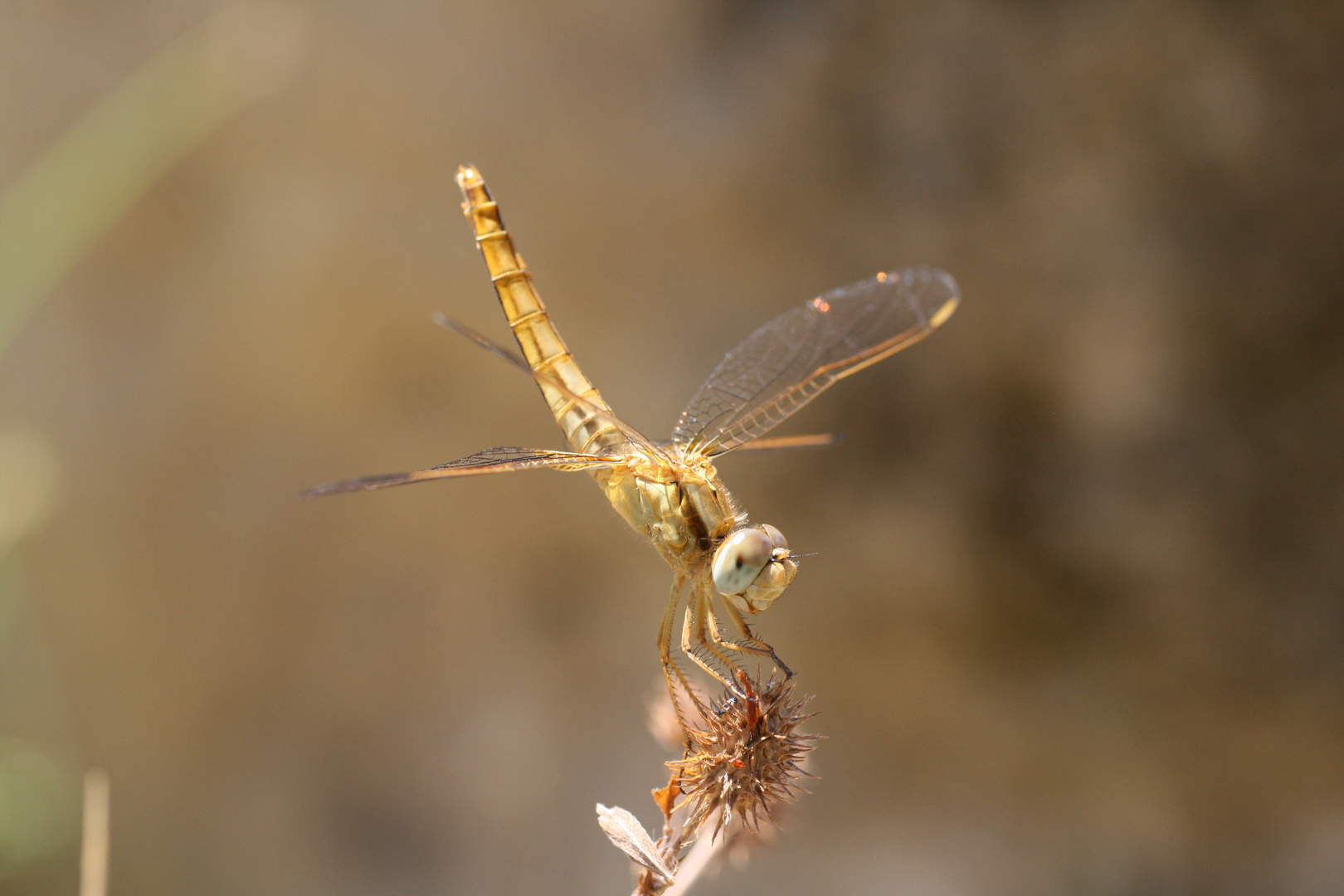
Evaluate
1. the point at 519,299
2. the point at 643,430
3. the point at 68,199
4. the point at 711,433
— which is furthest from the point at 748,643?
the point at 68,199

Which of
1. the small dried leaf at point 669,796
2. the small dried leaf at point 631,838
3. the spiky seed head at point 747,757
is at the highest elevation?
the spiky seed head at point 747,757

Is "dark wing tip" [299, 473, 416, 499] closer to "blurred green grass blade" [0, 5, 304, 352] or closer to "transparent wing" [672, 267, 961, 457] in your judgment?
"transparent wing" [672, 267, 961, 457]

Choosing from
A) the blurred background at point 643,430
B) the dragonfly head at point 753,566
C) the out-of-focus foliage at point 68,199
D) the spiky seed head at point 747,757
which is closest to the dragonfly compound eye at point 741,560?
the dragonfly head at point 753,566

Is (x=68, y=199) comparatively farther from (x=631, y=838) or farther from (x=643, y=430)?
(x=631, y=838)

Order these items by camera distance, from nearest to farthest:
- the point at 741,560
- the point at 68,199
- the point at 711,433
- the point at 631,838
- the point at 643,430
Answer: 1. the point at 631,838
2. the point at 741,560
3. the point at 711,433
4. the point at 68,199
5. the point at 643,430

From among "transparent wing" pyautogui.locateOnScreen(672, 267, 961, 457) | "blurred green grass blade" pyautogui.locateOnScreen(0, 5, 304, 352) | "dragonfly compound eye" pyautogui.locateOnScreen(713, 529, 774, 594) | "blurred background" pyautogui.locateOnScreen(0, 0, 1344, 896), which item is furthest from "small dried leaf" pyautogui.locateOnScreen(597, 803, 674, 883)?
"blurred green grass blade" pyautogui.locateOnScreen(0, 5, 304, 352)

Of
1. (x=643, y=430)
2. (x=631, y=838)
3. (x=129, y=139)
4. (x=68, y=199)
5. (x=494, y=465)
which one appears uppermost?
(x=643, y=430)

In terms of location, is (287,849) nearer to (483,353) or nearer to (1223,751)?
(483,353)

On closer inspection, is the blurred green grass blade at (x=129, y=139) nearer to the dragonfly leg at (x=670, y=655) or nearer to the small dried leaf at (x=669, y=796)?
the dragonfly leg at (x=670, y=655)
